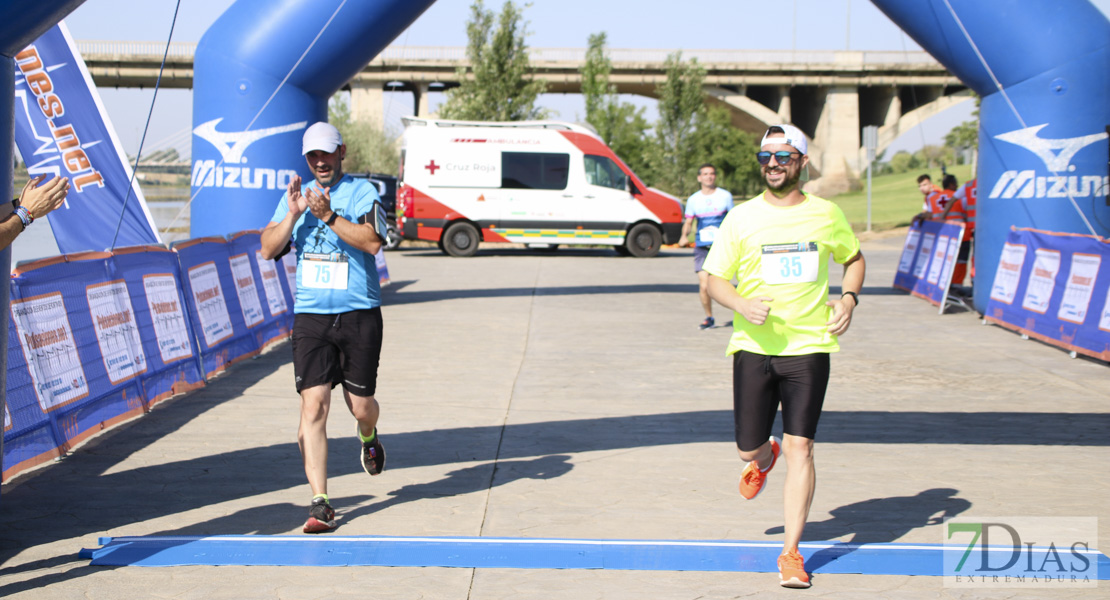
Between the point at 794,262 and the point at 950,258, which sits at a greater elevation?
the point at 794,262

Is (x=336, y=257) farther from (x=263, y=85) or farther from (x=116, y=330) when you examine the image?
(x=263, y=85)

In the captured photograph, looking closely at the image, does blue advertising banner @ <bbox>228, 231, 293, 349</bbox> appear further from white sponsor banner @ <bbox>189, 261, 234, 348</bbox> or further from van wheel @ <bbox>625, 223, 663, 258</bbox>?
van wheel @ <bbox>625, 223, 663, 258</bbox>

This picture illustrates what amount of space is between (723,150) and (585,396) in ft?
189

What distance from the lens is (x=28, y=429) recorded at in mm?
5781

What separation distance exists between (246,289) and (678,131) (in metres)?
29.1

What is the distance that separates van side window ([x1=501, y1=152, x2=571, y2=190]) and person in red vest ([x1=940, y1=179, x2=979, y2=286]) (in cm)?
975

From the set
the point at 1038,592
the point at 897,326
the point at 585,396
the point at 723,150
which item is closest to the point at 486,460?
the point at 585,396

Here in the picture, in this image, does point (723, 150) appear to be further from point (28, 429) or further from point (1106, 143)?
point (28, 429)

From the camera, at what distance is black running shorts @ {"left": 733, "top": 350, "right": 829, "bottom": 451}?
164 inches

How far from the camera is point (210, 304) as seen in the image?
9.20 metres

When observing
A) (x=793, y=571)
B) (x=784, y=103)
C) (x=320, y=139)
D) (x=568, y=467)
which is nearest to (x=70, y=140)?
(x=320, y=139)

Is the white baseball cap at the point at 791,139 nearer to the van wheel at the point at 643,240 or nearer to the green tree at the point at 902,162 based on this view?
the van wheel at the point at 643,240

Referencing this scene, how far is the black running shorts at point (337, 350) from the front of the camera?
4852 millimetres

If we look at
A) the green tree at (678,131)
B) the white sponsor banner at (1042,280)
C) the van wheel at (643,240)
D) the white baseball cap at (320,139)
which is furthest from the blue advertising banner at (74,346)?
the green tree at (678,131)
